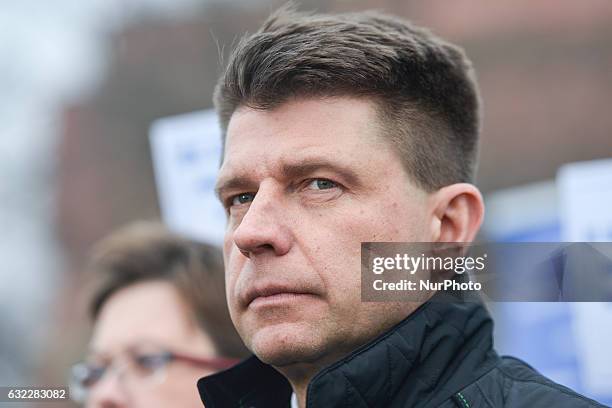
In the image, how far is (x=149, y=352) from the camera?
3.87 m

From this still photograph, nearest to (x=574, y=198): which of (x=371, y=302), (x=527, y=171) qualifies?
(x=371, y=302)

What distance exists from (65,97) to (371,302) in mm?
12310

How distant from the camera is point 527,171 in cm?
1230

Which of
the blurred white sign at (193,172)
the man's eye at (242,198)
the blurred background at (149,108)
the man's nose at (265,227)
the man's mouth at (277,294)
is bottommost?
the man's mouth at (277,294)

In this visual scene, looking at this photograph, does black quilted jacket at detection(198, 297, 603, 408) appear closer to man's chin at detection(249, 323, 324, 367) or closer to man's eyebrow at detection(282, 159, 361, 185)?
man's chin at detection(249, 323, 324, 367)

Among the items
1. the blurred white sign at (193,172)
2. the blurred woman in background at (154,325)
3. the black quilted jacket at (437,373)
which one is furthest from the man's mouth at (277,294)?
the blurred white sign at (193,172)

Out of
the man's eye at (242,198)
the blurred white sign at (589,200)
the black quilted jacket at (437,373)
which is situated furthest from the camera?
the blurred white sign at (589,200)

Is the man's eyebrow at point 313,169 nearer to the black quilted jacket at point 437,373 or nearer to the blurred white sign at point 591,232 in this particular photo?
the black quilted jacket at point 437,373

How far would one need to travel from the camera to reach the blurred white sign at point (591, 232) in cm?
357

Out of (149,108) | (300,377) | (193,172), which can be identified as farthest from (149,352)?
(149,108)

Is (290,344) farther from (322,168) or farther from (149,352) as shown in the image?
(149,352)

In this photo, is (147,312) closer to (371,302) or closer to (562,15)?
(371,302)

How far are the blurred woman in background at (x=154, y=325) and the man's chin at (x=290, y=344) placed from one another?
1.14m

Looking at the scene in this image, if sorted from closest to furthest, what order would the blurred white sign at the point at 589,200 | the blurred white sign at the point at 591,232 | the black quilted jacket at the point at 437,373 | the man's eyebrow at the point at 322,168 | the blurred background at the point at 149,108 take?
1. the black quilted jacket at the point at 437,373
2. the man's eyebrow at the point at 322,168
3. the blurred white sign at the point at 591,232
4. the blurred white sign at the point at 589,200
5. the blurred background at the point at 149,108
